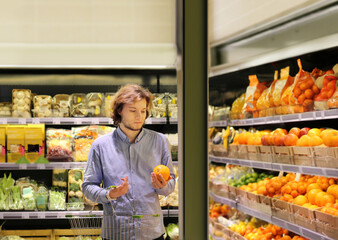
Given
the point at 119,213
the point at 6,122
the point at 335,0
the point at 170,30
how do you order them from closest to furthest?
the point at 170,30 < the point at 119,213 < the point at 6,122 < the point at 335,0

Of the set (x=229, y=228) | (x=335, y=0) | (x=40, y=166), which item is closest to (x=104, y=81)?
(x=40, y=166)

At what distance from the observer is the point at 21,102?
5.25 feet

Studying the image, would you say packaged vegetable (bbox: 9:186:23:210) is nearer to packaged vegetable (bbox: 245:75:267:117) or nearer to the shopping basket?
the shopping basket

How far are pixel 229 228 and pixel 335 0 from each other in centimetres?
209

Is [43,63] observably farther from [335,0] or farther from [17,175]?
[335,0]

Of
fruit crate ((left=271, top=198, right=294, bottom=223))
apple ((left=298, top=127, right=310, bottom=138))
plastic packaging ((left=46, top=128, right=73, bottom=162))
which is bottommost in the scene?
fruit crate ((left=271, top=198, right=294, bottom=223))

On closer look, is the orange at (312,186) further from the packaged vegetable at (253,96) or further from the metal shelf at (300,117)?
the packaged vegetable at (253,96)

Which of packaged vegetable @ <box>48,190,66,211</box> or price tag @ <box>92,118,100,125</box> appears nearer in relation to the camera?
price tag @ <box>92,118,100,125</box>

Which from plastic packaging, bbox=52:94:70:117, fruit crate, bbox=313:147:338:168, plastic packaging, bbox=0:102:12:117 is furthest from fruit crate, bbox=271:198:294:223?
plastic packaging, bbox=0:102:12:117

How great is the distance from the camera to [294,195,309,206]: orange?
7.25 ft

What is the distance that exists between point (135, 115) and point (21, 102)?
22.6 inches

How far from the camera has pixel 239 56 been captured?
3.55 meters

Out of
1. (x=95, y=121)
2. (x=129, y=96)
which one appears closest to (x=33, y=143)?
(x=95, y=121)

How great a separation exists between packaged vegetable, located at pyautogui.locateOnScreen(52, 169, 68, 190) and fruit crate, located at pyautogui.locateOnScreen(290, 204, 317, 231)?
1399 millimetres
